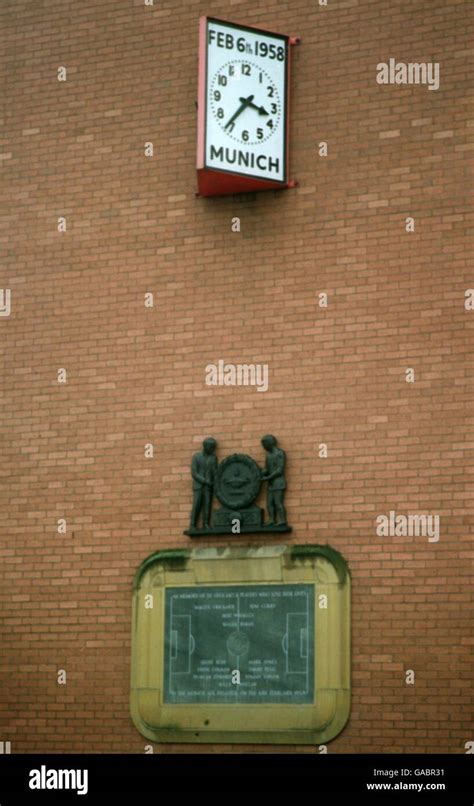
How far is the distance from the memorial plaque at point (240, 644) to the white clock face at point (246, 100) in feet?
12.6

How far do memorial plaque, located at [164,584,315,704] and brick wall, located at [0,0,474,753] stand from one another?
18.1 inches

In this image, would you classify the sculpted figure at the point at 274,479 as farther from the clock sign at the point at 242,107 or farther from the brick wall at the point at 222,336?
the clock sign at the point at 242,107

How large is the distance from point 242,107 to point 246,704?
213 inches

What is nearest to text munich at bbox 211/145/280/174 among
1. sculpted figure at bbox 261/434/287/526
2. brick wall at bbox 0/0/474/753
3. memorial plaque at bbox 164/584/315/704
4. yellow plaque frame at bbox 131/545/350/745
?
brick wall at bbox 0/0/474/753

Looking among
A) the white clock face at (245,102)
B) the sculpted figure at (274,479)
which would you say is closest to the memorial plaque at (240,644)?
the sculpted figure at (274,479)

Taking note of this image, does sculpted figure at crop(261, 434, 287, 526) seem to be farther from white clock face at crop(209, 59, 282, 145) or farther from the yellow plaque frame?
white clock face at crop(209, 59, 282, 145)

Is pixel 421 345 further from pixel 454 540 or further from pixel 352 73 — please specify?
pixel 352 73

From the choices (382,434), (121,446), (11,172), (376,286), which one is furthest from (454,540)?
(11,172)

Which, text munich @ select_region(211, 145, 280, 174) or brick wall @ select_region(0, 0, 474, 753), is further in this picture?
text munich @ select_region(211, 145, 280, 174)

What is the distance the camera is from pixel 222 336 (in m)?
14.1

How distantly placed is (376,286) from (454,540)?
7.86ft

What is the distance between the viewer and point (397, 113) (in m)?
13.9

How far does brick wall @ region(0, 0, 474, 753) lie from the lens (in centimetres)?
1312

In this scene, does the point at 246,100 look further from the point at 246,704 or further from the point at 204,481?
the point at 246,704
